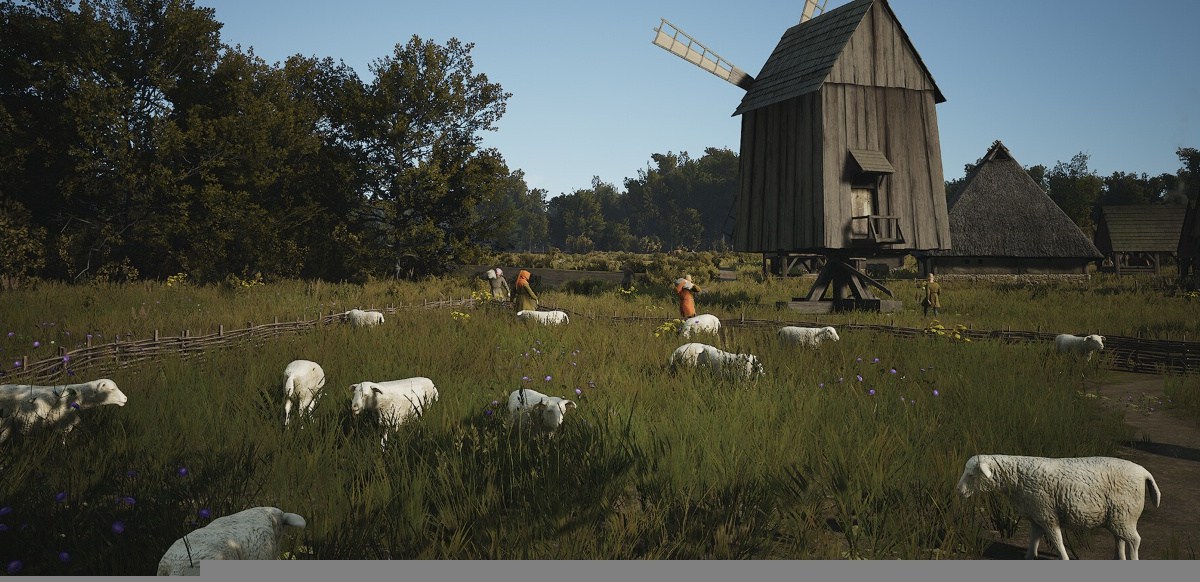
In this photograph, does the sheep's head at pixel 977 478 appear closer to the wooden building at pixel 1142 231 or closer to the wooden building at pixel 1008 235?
the wooden building at pixel 1008 235

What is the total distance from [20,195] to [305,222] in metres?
8.42

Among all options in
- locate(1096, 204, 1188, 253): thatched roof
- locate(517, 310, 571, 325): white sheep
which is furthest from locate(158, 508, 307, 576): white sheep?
locate(1096, 204, 1188, 253): thatched roof

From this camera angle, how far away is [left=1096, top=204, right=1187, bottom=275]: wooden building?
4112cm

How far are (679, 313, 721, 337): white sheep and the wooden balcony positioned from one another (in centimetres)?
785

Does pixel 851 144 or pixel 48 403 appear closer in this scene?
pixel 48 403

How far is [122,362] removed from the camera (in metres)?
9.54

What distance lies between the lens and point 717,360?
9508 mm

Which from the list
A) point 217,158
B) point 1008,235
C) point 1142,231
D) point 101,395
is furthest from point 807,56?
point 1142,231

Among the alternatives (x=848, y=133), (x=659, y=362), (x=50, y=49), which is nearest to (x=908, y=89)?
(x=848, y=133)

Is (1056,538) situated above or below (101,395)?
below

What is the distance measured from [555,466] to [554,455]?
18 cm

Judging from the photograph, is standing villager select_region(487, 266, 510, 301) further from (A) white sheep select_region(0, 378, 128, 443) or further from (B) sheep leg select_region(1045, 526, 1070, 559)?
(B) sheep leg select_region(1045, 526, 1070, 559)

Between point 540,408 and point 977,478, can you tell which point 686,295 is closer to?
point 540,408

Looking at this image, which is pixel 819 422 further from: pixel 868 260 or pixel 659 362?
pixel 868 260
